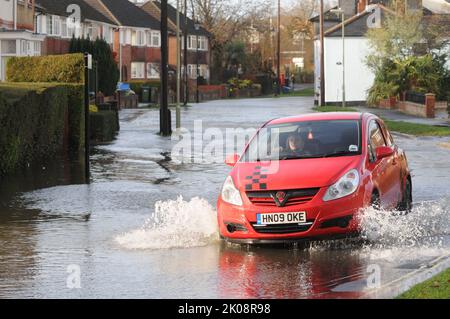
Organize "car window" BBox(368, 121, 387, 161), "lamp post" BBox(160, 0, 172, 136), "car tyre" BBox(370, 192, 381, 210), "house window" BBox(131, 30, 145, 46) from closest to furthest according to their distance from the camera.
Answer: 1. "car tyre" BBox(370, 192, 381, 210)
2. "car window" BBox(368, 121, 387, 161)
3. "lamp post" BBox(160, 0, 172, 136)
4. "house window" BBox(131, 30, 145, 46)

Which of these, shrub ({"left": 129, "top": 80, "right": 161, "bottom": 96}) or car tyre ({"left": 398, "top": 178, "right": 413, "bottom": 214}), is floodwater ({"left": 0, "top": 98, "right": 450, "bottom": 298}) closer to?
car tyre ({"left": 398, "top": 178, "right": 413, "bottom": 214})

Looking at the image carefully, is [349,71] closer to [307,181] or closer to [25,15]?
[25,15]

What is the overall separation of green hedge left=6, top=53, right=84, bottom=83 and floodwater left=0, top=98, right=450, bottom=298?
884 cm

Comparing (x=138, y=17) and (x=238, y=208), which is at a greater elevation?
(x=138, y=17)

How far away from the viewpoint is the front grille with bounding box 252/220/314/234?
11633 mm

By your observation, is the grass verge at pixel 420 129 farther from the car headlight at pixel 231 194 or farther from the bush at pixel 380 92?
the car headlight at pixel 231 194

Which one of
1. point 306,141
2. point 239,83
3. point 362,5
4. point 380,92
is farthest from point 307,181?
point 239,83

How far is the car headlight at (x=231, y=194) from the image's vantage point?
39.7 feet

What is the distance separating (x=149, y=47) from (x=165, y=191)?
269ft

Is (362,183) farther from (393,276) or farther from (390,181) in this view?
(393,276)

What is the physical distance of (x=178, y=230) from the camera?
13203 mm

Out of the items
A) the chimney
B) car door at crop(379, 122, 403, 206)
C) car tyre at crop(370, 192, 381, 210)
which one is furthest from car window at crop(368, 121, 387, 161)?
the chimney

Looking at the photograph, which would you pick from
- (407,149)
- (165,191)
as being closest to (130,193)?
(165,191)

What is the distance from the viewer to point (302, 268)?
10742 mm
